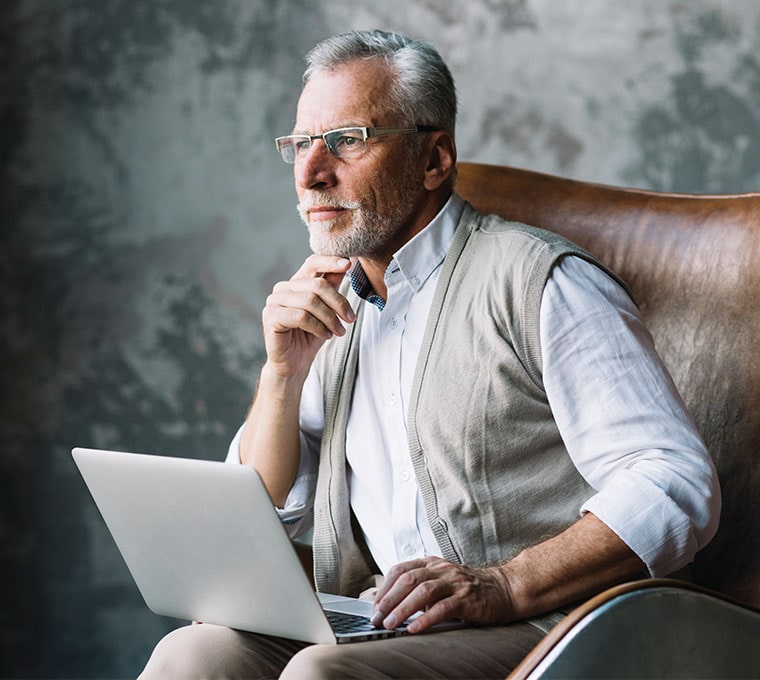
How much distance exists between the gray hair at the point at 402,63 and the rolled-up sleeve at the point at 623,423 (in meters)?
0.39

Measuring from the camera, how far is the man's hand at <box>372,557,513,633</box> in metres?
1.36

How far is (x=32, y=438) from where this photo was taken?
306 centimetres

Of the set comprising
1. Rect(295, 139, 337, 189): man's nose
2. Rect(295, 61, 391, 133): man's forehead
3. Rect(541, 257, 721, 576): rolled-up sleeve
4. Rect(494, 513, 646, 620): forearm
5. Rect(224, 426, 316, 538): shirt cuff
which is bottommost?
Rect(224, 426, 316, 538): shirt cuff

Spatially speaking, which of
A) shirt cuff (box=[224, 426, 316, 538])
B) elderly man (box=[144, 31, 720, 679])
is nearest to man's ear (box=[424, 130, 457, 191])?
elderly man (box=[144, 31, 720, 679])

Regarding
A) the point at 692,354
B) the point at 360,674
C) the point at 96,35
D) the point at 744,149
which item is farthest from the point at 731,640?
the point at 96,35

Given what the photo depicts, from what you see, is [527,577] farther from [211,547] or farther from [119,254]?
[119,254]

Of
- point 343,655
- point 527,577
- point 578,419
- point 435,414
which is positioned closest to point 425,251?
point 435,414

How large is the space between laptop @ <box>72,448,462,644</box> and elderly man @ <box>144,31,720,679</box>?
46mm

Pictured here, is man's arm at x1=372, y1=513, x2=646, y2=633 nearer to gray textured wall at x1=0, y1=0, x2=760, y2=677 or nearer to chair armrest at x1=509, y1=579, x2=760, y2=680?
chair armrest at x1=509, y1=579, x2=760, y2=680

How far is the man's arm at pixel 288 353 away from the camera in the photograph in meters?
1.70

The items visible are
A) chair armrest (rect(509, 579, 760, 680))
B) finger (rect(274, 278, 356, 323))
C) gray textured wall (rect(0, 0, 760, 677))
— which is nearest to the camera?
chair armrest (rect(509, 579, 760, 680))

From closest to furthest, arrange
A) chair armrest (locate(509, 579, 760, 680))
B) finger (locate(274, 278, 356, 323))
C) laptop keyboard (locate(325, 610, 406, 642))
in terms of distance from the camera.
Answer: chair armrest (locate(509, 579, 760, 680))
laptop keyboard (locate(325, 610, 406, 642))
finger (locate(274, 278, 356, 323))

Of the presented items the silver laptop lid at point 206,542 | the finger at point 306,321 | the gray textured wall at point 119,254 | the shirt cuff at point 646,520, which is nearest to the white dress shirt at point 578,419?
the shirt cuff at point 646,520

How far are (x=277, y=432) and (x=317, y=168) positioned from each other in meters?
0.42
